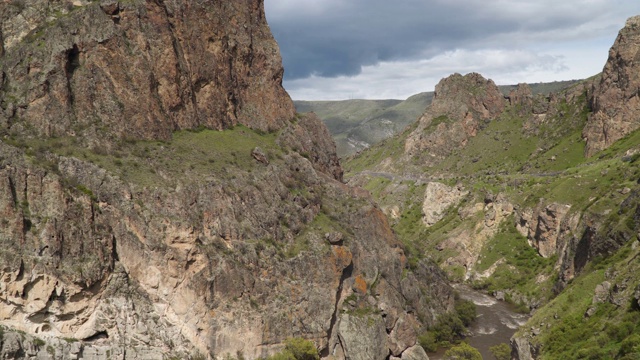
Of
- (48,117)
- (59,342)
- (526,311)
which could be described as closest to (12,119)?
(48,117)

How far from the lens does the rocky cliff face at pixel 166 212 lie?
75125 millimetres

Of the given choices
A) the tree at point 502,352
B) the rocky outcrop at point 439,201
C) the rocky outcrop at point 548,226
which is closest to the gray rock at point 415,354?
the tree at point 502,352

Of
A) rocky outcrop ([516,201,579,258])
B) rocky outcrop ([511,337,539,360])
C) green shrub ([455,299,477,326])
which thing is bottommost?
green shrub ([455,299,477,326])

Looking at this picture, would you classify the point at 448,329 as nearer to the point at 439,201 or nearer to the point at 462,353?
the point at 462,353

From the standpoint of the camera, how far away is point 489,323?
406 ft

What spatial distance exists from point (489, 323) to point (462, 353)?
3085 cm

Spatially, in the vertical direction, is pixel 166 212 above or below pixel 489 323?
above

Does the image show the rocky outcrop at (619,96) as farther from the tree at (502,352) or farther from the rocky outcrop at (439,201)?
the tree at (502,352)

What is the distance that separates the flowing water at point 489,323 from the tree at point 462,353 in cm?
564

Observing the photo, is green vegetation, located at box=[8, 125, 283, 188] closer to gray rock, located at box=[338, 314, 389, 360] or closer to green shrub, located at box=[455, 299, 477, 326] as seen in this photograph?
gray rock, located at box=[338, 314, 389, 360]

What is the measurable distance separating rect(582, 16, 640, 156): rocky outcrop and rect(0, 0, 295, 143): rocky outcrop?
117396mm

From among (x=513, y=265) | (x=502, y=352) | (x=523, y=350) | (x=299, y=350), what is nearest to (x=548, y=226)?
(x=513, y=265)

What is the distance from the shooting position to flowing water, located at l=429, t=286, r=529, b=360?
110500 millimetres

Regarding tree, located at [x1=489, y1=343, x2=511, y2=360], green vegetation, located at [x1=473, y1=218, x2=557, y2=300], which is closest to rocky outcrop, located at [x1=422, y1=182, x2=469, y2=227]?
green vegetation, located at [x1=473, y1=218, x2=557, y2=300]
